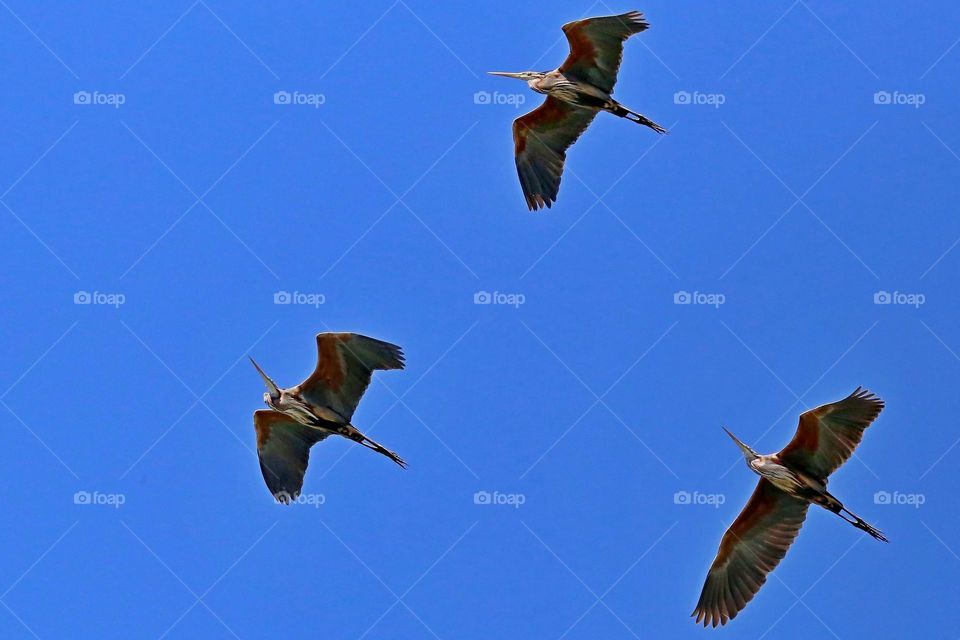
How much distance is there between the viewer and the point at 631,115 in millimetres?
20797

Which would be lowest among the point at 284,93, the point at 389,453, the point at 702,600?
the point at 702,600

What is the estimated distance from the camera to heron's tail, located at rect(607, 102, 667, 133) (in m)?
20.7

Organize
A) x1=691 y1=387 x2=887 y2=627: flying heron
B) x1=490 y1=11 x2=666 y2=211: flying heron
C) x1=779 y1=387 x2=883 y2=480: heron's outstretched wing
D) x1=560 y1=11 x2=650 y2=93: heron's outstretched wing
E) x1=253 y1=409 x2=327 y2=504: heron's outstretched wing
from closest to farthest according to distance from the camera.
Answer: x1=779 y1=387 x2=883 y2=480: heron's outstretched wing
x1=691 y1=387 x2=887 y2=627: flying heron
x1=560 y1=11 x2=650 y2=93: heron's outstretched wing
x1=490 y1=11 x2=666 y2=211: flying heron
x1=253 y1=409 x2=327 y2=504: heron's outstretched wing

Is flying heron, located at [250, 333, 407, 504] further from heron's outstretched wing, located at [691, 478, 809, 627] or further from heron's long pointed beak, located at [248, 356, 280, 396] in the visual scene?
heron's outstretched wing, located at [691, 478, 809, 627]

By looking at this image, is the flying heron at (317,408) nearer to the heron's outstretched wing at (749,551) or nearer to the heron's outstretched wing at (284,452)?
the heron's outstretched wing at (284,452)

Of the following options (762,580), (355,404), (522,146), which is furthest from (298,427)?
(762,580)

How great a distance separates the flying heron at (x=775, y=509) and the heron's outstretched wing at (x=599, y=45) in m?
5.05

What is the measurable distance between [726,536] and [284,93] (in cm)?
927

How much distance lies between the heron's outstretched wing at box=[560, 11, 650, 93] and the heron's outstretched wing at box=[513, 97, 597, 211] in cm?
83

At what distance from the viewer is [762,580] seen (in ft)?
64.4

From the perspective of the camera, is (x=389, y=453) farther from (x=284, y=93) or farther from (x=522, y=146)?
(x=284, y=93)

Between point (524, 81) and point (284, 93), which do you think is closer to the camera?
point (524, 81)

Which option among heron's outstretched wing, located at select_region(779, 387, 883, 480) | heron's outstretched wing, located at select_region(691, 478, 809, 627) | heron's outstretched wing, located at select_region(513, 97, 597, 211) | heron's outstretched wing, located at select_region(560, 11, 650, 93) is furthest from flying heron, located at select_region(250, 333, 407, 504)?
heron's outstretched wing, located at select_region(779, 387, 883, 480)

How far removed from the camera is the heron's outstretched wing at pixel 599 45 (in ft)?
63.9
